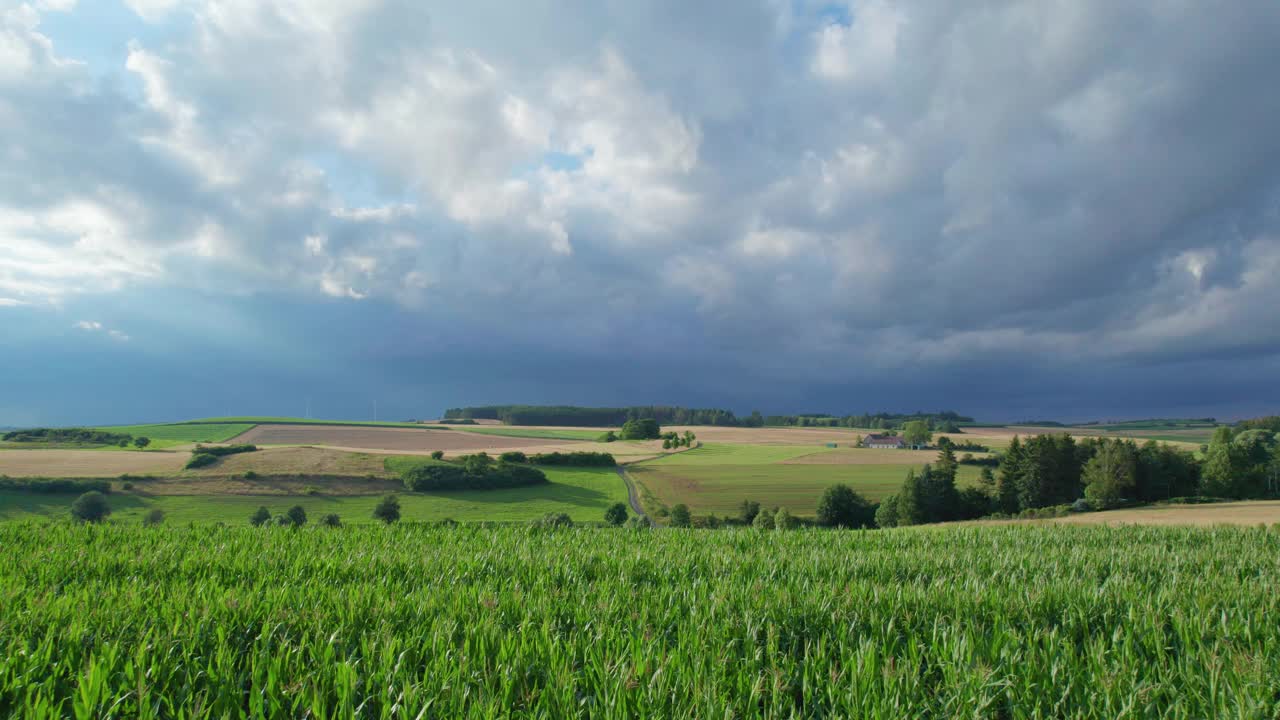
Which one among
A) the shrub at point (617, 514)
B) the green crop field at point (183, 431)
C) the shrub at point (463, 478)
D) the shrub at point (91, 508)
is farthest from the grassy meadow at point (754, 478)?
the green crop field at point (183, 431)

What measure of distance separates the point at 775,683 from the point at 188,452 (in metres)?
94.3

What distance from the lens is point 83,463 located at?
5909 cm

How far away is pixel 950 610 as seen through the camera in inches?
137

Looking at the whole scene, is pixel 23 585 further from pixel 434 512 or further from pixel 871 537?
pixel 434 512

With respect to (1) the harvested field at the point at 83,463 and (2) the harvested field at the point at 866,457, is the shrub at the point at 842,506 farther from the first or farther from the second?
(1) the harvested field at the point at 83,463

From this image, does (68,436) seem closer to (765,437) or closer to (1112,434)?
(765,437)

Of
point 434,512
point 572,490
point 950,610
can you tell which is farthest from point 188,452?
point 950,610

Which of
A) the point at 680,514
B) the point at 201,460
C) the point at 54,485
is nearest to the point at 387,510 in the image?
the point at 680,514

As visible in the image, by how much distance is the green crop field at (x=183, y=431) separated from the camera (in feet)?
280

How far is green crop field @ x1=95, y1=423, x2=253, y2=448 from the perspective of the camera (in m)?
85.4

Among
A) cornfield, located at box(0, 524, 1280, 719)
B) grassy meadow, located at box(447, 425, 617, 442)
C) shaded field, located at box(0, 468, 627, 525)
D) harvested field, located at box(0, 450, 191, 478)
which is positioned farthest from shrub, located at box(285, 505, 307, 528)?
grassy meadow, located at box(447, 425, 617, 442)

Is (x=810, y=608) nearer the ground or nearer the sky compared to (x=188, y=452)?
nearer the sky

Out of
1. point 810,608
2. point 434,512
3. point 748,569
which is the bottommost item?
point 434,512

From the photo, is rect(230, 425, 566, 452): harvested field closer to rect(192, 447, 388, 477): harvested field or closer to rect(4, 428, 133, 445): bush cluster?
rect(192, 447, 388, 477): harvested field
